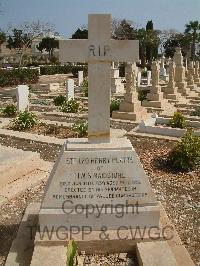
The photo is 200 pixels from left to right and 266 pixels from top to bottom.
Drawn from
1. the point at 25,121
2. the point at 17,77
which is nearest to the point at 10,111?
the point at 25,121

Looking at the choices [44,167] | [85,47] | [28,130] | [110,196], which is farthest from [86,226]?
[28,130]

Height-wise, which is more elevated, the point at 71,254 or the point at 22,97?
the point at 22,97

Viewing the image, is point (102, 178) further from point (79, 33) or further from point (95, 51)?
point (79, 33)

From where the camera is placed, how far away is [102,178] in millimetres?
4410

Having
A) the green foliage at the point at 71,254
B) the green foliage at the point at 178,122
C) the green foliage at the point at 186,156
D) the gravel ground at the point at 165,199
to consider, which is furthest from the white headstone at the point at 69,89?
the green foliage at the point at 71,254

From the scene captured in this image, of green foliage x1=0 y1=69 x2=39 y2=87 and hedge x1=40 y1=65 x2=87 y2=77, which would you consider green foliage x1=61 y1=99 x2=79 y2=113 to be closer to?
green foliage x1=0 y1=69 x2=39 y2=87

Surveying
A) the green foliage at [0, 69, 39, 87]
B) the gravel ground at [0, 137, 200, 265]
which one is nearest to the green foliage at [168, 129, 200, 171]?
the gravel ground at [0, 137, 200, 265]

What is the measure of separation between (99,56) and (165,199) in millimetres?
3033

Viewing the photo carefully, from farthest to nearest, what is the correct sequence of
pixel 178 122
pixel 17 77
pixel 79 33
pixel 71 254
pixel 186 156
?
pixel 79 33, pixel 17 77, pixel 178 122, pixel 186 156, pixel 71 254

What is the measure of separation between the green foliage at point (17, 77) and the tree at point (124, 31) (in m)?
34.7

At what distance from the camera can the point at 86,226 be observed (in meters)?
4.43

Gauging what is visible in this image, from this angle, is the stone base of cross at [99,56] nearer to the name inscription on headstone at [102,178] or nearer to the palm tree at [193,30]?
the name inscription on headstone at [102,178]

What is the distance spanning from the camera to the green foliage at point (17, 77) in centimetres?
2748

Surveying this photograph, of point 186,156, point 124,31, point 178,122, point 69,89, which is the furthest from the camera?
point 124,31
